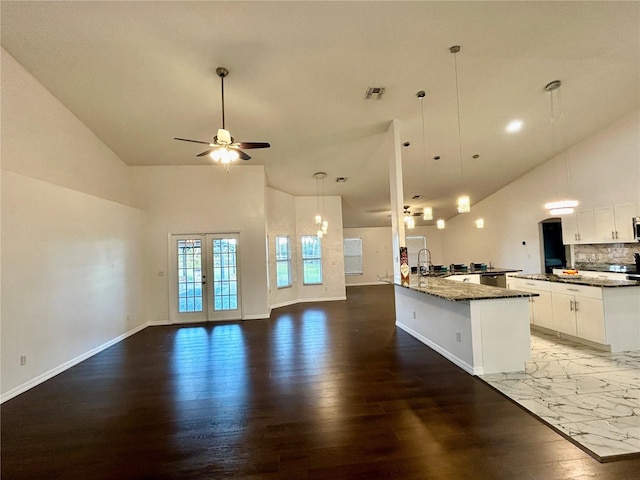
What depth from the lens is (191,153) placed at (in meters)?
6.09

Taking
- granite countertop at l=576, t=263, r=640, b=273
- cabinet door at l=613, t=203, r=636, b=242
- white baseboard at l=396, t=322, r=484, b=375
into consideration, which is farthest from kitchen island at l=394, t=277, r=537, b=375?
cabinet door at l=613, t=203, r=636, b=242

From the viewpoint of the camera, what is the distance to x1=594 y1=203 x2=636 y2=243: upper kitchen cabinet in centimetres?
555

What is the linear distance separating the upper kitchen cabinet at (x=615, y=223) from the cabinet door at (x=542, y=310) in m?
2.72

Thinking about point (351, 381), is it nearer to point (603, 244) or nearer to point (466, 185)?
point (603, 244)

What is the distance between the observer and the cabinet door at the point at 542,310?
444 cm

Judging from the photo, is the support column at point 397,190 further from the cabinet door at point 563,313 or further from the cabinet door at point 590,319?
the cabinet door at point 590,319

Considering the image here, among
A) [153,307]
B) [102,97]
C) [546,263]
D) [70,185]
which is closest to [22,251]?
[70,185]

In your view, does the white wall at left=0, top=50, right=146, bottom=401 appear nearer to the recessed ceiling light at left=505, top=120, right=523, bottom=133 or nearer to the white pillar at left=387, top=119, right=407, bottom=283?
the white pillar at left=387, top=119, right=407, bottom=283

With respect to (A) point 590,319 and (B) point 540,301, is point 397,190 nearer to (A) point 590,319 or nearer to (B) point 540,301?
(B) point 540,301

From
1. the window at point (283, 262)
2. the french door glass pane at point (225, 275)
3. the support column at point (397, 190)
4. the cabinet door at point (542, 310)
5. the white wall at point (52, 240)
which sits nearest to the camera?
the white wall at point (52, 240)

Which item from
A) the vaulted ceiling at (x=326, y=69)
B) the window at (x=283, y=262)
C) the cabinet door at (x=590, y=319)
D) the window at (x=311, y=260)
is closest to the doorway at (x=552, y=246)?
the vaulted ceiling at (x=326, y=69)

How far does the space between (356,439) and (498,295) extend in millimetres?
2243

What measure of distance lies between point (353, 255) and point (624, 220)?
8385mm

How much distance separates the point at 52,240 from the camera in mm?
3979
